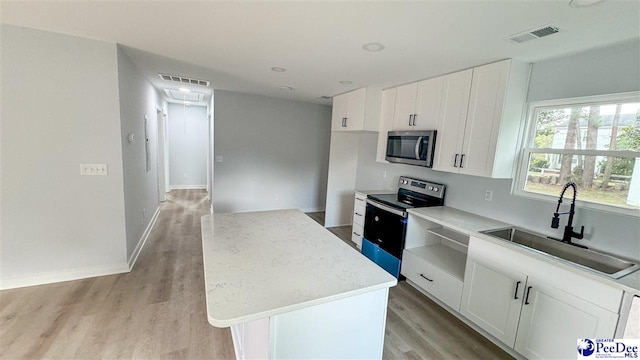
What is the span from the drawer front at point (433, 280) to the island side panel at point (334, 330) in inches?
52.0

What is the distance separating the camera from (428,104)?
2969mm

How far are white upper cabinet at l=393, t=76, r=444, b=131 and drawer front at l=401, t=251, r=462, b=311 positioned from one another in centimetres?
150

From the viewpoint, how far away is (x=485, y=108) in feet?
7.87

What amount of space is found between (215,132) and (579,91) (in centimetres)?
480

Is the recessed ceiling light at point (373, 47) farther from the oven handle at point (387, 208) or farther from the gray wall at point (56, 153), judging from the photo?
the gray wall at point (56, 153)

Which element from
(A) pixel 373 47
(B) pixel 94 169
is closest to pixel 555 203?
(A) pixel 373 47

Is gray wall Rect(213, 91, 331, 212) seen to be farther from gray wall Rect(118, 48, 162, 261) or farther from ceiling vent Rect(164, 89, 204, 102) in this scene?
gray wall Rect(118, 48, 162, 261)

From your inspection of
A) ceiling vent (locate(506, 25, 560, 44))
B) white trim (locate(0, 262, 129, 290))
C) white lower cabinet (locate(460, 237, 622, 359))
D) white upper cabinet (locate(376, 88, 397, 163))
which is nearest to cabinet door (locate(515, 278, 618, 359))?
white lower cabinet (locate(460, 237, 622, 359))

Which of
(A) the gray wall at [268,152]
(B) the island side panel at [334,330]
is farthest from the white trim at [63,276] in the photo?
(B) the island side panel at [334,330]

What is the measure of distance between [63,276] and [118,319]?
3.43 feet

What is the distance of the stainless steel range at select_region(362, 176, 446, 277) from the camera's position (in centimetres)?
297

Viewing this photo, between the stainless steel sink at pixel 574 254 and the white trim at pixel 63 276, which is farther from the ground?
the stainless steel sink at pixel 574 254

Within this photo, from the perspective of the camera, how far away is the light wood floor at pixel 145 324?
6.07 feet

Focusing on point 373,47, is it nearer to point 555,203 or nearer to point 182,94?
point 555,203
